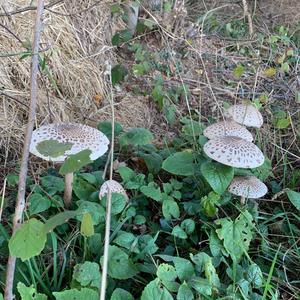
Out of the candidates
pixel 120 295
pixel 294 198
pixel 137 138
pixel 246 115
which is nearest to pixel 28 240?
pixel 120 295

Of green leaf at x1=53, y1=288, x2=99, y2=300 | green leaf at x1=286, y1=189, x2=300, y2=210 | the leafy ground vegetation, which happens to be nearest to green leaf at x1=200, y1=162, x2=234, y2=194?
the leafy ground vegetation

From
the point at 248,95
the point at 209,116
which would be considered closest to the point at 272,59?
the point at 248,95

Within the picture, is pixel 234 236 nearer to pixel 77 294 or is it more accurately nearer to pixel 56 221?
pixel 77 294

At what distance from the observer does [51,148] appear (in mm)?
1521

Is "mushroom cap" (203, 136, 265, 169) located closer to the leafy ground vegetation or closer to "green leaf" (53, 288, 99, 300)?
the leafy ground vegetation

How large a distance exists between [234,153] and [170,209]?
367mm

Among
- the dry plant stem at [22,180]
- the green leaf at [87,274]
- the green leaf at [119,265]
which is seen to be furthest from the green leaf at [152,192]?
the dry plant stem at [22,180]

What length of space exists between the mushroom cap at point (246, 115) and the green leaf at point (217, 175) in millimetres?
482

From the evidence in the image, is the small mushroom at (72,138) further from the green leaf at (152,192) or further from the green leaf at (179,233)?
the green leaf at (179,233)

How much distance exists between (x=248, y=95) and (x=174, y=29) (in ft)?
2.73

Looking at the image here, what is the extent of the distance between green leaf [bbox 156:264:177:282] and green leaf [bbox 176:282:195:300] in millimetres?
67

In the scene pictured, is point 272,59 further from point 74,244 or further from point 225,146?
point 74,244

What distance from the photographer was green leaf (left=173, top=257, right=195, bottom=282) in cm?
177

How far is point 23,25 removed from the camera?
9.48ft
